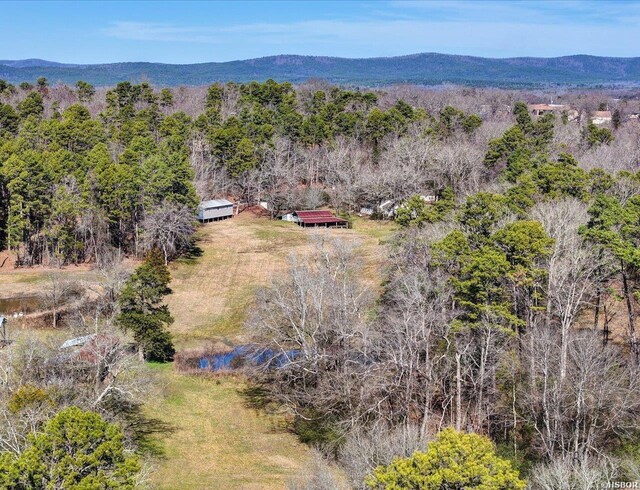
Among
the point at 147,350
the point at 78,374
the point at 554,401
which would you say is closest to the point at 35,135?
the point at 147,350

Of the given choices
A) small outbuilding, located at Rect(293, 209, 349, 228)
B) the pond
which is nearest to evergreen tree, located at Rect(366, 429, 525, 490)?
the pond

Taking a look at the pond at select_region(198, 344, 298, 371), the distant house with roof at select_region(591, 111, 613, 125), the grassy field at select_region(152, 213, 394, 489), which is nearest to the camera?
the grassy field at select_region(152, 213, 394, 489)

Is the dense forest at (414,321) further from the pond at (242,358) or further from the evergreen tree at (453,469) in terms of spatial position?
the pond at (242,358)

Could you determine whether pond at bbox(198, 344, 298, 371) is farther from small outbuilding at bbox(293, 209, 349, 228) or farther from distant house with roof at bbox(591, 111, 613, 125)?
distant house with roof at bbox(591, 111, 613, 125)

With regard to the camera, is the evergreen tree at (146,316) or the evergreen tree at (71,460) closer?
the evergreen tree at (71,460)

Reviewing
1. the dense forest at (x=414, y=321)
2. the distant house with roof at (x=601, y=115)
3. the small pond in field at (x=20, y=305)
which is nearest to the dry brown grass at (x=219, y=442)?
the dense forest at (x=414, y=321)

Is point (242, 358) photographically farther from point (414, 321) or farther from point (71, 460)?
point (71, 460)

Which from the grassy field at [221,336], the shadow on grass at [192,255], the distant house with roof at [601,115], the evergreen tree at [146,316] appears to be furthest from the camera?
the distant house with roof at [601,115]
